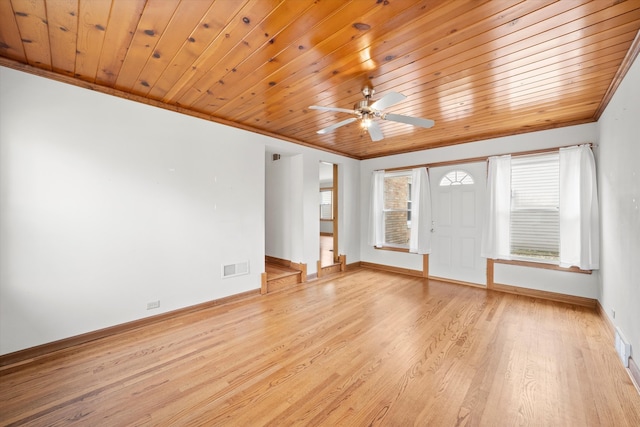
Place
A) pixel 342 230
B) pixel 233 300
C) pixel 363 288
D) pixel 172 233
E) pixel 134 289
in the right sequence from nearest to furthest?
pixel 134 289, pixel 172 233, pixel 233 300, pixel 363 288, pixel 342 230

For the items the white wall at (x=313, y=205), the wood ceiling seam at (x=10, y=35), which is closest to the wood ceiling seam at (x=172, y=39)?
the wood ceiling seam at (x=10, y=35)

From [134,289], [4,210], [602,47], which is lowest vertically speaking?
[134,289]

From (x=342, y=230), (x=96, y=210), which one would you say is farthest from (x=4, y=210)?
(x=342, y=230)

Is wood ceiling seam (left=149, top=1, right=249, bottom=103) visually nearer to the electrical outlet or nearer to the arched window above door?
the electrical outlet

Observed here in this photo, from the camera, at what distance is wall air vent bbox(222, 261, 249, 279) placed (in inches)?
143

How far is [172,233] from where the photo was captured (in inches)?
124

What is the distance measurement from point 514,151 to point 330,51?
366cm

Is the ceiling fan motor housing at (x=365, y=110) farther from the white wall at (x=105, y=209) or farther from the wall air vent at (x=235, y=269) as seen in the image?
the wall air vent at (x=235, y=269)

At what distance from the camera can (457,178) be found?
15.6ft

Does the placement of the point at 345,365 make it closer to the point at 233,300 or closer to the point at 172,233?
the point at 233,300

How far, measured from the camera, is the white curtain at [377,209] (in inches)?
222

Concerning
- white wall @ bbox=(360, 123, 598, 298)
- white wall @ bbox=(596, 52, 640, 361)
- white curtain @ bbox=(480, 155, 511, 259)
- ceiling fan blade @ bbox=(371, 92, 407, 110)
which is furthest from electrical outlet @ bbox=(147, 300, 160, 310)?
white curtain @ bbox=(480, 155, 511, 259)

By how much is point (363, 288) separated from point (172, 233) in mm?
2986

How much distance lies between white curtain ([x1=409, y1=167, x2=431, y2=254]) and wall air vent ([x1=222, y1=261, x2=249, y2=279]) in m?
3.22
